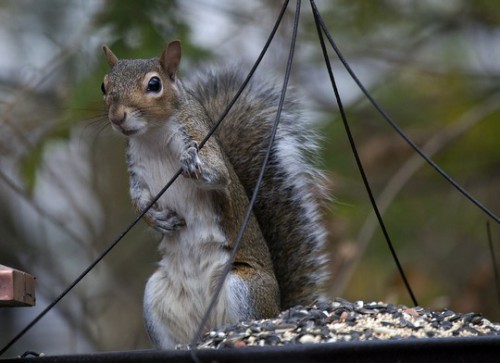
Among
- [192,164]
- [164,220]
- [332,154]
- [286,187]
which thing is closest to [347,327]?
[192,164]

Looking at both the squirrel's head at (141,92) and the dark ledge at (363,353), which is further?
the squirrel's head at (141,92)

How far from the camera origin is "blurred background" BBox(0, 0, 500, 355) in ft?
13.0

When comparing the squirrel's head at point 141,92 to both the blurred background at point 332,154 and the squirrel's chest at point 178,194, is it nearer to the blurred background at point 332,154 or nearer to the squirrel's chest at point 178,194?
the squirrel's chest at point 178,194

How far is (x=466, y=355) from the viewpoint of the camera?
169 centimetres

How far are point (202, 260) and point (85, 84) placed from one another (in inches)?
38.2

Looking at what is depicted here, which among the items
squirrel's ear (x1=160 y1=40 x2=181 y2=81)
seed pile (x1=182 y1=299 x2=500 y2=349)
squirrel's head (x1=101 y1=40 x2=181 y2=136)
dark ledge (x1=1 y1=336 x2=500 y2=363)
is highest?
squirrel's ear (x1=160 y1=40 x2=181 y2=81)

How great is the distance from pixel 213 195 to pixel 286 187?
281 millimetres

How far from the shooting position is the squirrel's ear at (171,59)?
2.46m

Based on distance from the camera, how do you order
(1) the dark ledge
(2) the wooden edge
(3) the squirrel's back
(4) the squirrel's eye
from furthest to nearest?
(3) the squirrel's back, (4) the squirrel's eye, (2) the wooden edge, (1) the dark ledge

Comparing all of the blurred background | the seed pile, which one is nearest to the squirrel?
the seed pile

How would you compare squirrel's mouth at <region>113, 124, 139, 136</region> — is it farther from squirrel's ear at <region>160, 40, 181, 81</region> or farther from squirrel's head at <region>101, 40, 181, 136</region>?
squirrel's ear at <region>160, 40, 181, 81</region>

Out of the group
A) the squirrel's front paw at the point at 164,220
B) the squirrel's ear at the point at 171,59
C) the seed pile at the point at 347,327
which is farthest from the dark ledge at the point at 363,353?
the squirrel's ear at the point at 171,59

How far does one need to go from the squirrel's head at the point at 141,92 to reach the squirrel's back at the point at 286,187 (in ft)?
0.96

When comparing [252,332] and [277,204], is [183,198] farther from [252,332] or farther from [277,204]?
[252,332]
